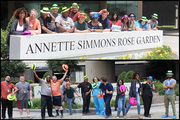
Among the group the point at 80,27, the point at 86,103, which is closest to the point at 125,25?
the point at 80,27

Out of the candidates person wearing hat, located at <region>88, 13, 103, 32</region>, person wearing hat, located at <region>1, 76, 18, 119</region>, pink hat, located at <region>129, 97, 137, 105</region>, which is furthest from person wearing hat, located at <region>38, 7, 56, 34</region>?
pink hat, located at <region>129, 97, 137, 105</region>

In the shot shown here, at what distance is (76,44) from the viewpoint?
34.0 feet

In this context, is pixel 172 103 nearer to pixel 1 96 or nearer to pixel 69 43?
pixel 69 43

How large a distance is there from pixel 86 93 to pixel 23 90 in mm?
1571

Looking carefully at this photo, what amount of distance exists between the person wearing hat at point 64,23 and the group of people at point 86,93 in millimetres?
2016

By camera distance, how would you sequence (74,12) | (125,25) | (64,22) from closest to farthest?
(64,22) < (74,12) < (125,25)

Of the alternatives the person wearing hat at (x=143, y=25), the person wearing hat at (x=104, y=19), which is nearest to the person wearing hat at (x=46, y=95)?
the person wearing hat at (x=104, y=19)

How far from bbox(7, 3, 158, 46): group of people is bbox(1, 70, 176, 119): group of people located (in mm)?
1502

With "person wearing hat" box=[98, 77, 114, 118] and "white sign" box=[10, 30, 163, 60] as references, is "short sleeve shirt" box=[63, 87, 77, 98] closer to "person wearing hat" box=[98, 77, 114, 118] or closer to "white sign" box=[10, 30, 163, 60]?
"person wearing hat" box=[98, 77, 114, 118]

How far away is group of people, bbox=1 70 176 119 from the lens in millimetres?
8508

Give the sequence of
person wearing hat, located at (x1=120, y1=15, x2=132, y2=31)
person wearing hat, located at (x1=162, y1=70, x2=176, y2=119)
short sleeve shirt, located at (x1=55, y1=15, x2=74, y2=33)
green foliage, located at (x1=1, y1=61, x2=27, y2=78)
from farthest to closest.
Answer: person wearing hat, located at (x1=120, y1=15, x2=132, y2=31)
short sleeve shirt, located at (x1=55, y1=15, x2=74, y2=33)
person wearing hat, located at (x1=162, y1=70, x2=176, y2=119)
green foliage, located at (x1=1, y1=61, x2=27, y2=78)

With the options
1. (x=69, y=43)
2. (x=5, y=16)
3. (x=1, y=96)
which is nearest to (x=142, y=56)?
(x=69, y=43)

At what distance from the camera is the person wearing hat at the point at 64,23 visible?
32.3ft

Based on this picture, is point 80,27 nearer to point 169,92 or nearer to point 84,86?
point 84,86
